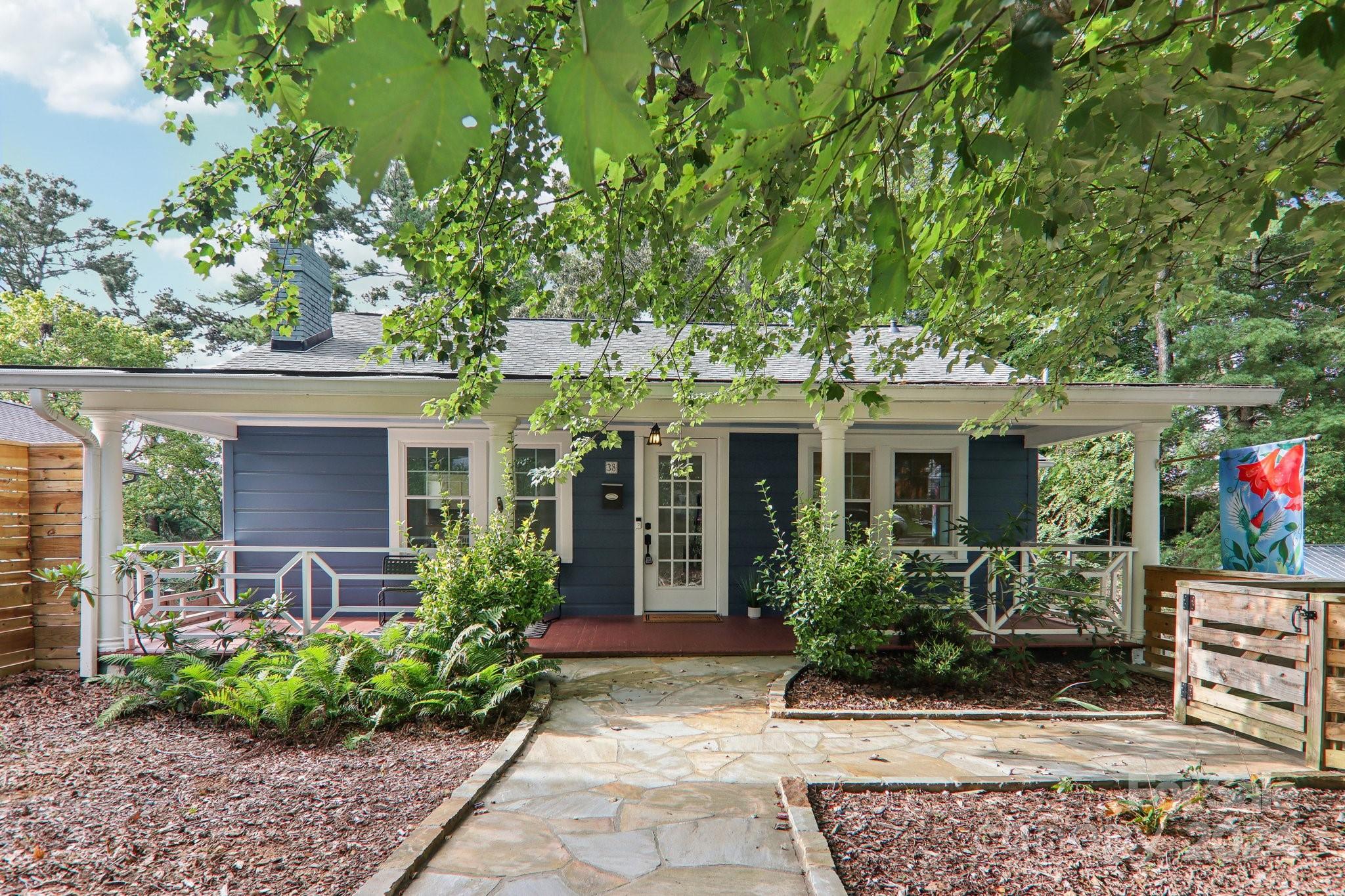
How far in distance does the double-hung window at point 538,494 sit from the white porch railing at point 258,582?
4.39 ft

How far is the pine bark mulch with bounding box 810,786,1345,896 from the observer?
2.42 meters

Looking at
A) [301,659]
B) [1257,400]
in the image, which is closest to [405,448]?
[301,659]

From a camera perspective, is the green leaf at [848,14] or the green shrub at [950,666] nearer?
the green leaf at [848,14]

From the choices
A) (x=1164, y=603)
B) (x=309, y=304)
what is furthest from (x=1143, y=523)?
(x=309, y=304)

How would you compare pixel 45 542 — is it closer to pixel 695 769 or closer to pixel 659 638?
pixel 659 638

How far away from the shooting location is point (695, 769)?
11.8 ft

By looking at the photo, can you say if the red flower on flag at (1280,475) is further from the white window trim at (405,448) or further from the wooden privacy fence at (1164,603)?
the white window trim at (405,448)

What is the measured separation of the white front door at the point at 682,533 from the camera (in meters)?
A: 7.76

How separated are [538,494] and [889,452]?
3898mm

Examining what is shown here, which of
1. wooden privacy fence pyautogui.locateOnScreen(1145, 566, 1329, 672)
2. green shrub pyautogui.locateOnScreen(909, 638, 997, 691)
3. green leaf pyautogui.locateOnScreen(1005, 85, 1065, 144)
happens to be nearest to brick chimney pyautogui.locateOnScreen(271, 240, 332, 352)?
green shrub pyautogui.locateOnScreen(909, 638, 997, 691)

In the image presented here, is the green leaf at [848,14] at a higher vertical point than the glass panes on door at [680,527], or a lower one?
higher

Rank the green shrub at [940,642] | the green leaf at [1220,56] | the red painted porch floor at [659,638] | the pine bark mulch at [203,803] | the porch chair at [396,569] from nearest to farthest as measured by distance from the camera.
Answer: the green leaf at [1220,56], the pine bark mulch at [203,803], the green shrub at [940,642], the red painted porch floor at [659,638], the porch chair at [396,569]

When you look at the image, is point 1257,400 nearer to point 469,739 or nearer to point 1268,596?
point 1268,596

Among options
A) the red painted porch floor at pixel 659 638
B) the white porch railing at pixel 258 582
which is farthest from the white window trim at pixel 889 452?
the white porch railing at pixel 258 582
